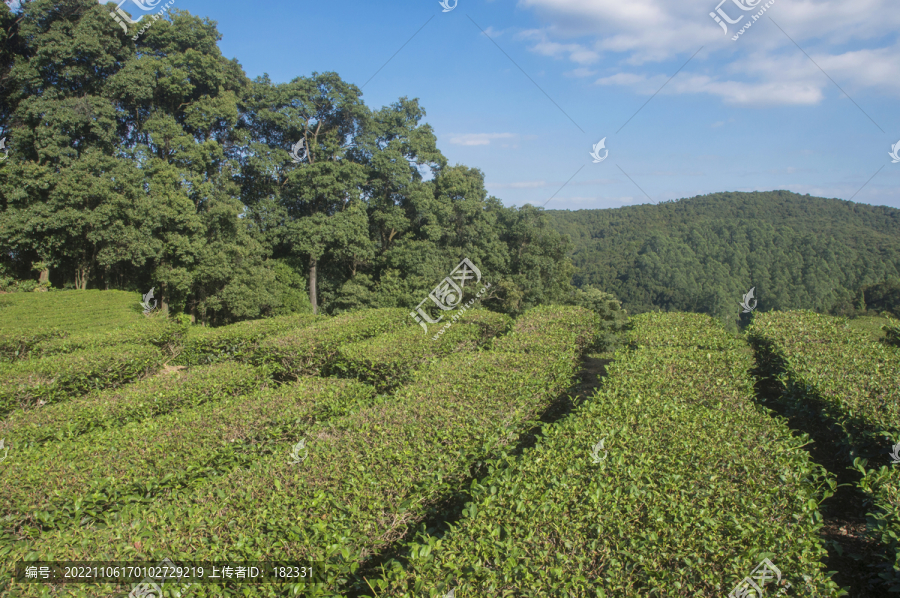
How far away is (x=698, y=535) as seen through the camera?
9.17ft

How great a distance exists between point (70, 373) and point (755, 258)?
5477 cm

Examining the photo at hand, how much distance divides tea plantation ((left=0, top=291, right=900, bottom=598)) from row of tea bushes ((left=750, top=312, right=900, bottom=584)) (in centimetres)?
2

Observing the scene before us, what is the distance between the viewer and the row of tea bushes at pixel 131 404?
5281mm

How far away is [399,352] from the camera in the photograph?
7695 millimetres

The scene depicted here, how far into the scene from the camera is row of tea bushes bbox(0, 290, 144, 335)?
10.7 metres

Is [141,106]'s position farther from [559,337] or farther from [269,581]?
[269,581]

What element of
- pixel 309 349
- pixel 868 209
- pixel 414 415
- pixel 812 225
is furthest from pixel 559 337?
pixel 868 209

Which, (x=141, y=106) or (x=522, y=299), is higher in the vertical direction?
(x=141, y=106)

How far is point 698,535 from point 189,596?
302cm
